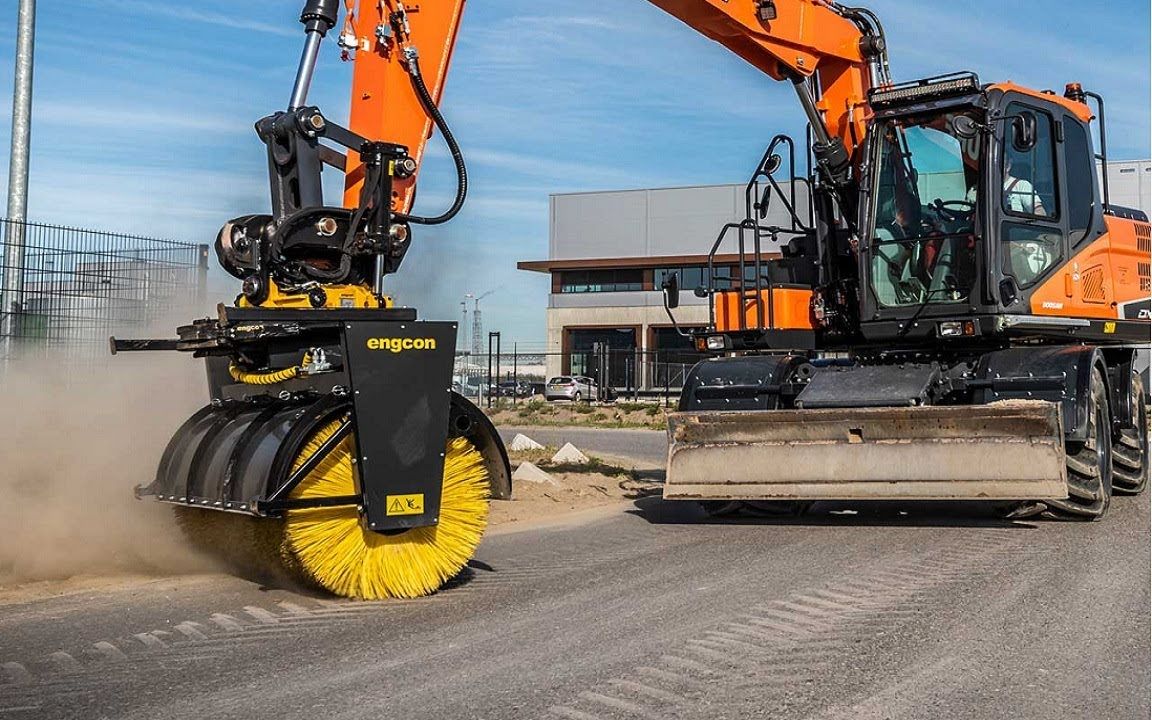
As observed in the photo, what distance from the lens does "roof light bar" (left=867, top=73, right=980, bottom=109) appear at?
1062 cm

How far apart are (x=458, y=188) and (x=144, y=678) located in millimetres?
4060

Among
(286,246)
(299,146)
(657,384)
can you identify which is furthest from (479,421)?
(657,384)

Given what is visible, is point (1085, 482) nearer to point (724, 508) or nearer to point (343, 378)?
point (724, 508)

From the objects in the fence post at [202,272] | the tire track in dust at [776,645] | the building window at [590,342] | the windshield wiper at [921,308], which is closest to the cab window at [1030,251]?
the windshield wiper at [921,308]

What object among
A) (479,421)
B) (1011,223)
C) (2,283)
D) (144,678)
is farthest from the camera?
(2,283)

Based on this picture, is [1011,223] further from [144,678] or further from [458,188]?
[144,678]

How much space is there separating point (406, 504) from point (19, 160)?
29.5 feet

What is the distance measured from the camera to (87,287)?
47.6ft

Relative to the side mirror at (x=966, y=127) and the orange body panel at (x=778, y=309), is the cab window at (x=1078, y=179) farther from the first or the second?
the orange body panel at (x=778, y=309)

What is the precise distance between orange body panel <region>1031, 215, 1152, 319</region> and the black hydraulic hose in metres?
5.37

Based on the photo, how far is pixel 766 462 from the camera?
10.0m

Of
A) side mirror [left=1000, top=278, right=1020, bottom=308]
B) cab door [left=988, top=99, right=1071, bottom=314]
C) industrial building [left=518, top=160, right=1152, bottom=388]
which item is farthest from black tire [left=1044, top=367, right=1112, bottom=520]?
industrial building [left=518, top=160, right=1152, bottom=388]

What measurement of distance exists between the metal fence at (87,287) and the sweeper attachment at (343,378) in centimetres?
675

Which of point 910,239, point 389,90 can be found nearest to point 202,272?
point 389,90
